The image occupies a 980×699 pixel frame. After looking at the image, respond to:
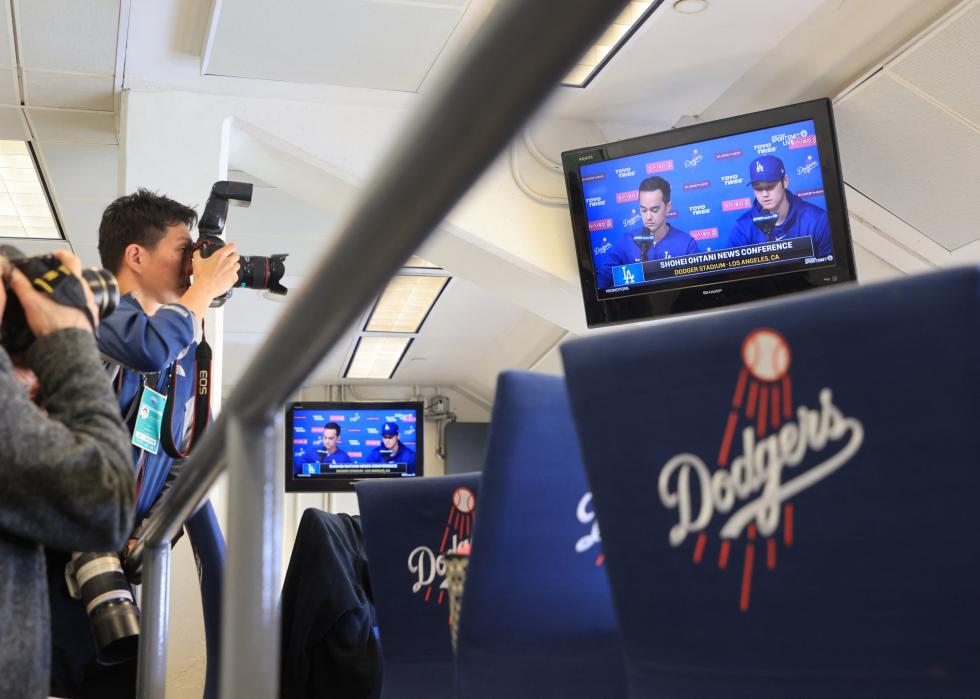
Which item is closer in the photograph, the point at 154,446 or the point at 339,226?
the point at 339,226

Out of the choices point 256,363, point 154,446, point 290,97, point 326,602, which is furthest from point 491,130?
point 290,97

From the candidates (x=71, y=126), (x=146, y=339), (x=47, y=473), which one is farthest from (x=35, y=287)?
(x=71, y=126)

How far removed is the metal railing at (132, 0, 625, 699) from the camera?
31cm

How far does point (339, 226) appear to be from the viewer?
463mm

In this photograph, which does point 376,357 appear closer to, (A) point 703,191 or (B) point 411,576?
(A) point 703,191

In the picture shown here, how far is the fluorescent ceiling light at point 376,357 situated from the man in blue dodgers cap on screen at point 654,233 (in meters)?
3.95

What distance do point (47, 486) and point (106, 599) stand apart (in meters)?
0.65

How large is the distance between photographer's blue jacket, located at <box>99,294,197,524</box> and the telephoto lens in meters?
0.27

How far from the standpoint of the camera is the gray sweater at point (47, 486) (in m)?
1.02

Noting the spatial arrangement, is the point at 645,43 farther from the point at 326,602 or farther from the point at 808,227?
the point at 326,602

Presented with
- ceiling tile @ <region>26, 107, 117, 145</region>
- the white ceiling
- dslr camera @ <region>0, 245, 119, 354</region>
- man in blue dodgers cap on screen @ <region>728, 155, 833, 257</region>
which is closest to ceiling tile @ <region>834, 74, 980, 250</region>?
the white ceiling

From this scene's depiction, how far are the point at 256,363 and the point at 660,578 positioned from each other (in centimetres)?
31

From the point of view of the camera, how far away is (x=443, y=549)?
1.52 meters

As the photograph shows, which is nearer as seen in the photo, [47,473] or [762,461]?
[762,461]
